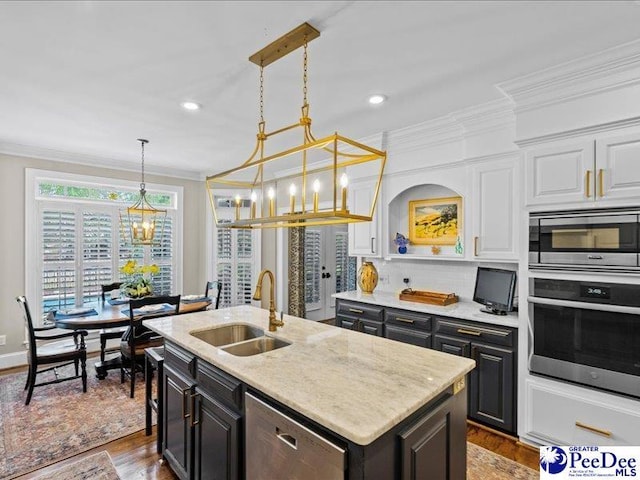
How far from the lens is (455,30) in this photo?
6.37 feet

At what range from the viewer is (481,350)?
287 centimetres

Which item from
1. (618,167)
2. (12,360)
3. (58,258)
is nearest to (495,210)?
(618,167)

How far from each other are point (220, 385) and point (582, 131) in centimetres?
283

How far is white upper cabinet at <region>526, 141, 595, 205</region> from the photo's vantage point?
2.35 metres

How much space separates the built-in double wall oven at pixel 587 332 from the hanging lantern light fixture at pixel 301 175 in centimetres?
148

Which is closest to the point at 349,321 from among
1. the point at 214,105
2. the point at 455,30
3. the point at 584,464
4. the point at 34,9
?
the point at 584,464

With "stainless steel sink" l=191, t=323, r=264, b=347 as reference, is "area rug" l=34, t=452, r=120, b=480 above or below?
below

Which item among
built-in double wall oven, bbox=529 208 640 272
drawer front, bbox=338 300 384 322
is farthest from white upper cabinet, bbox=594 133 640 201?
drawer front, bbox=338 300 384 322

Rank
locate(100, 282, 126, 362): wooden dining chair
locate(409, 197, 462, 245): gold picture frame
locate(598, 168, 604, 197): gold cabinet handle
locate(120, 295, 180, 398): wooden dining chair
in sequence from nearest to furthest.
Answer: locate(598, 168, 604, 197): gold cabinet handle → locate(120, 295, 180, 398): wooden dining chair → locate(409, 197, 462, 245): gold picture frame → locate(100, 282, 126, 362): wooden dining chair

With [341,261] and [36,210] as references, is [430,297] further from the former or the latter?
[36,210]

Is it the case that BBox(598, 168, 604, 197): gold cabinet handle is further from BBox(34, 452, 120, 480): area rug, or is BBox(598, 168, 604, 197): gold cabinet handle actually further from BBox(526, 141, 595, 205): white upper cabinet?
BBox(34, 452, 120, 480): area rug

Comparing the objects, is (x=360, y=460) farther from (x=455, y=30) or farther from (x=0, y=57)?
(x=0, y=57)

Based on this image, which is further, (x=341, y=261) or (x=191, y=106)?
(x=341, y=261)

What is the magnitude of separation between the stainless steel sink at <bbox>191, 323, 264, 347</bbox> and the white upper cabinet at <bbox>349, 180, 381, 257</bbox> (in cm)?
201
